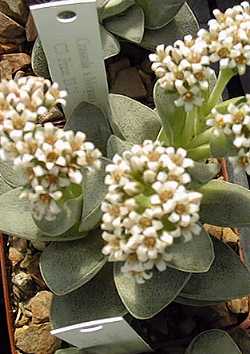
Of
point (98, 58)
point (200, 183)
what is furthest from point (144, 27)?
point (200, 183)

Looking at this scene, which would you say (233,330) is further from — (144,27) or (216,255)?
(144,27)

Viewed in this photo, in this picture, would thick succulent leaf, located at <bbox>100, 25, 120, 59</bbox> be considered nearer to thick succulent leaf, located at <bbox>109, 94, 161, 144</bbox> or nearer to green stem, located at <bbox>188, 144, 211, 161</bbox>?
thick succulent leaf, located at <bbox>109, 94, 161, 144</bbox>

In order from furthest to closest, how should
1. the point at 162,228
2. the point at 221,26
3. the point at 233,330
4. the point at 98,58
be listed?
the point at 233,330 → the point at 98,58 → the point at 221,26 → the point at 162,228

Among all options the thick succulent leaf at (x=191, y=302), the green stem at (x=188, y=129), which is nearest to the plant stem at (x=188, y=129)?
the green stem at (x=188, y=129)

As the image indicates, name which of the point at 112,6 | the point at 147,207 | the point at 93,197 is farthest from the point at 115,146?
the point at 112,6

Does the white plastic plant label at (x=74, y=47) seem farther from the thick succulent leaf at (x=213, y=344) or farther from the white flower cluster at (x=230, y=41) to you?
the thick succulent leaf at (x=213, y=344)

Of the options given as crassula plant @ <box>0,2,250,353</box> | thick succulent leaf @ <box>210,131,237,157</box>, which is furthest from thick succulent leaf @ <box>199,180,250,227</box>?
thick succulent leaf @ <box>210,131,237,157</box>

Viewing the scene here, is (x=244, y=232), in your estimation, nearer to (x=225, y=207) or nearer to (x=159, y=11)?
(x=225, y=207)
